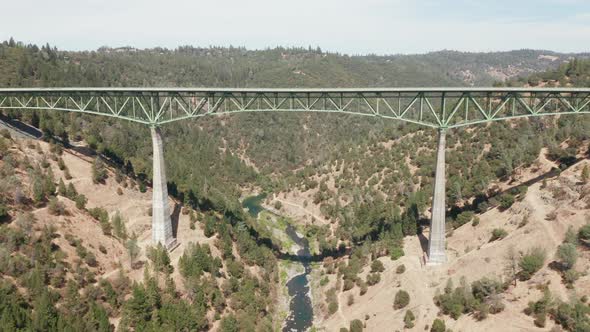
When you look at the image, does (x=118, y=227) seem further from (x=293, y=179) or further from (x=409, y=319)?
(x=293, y=179)

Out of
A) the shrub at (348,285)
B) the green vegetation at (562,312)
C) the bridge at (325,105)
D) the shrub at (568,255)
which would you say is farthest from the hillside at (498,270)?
the bridge at (325,105)

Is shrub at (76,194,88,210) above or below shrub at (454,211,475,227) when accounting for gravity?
above

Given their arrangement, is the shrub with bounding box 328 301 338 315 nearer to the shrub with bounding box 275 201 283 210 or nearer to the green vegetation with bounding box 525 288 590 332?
the green vegetation with bounding box 525 288 590 332

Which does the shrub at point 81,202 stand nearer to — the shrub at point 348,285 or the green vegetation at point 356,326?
the shrub at point 348,285

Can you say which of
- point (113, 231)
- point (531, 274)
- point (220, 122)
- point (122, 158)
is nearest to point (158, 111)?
point (113, 231)

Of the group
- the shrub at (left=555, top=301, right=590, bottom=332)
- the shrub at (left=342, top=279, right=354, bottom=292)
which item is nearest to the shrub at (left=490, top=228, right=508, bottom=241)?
the shrub at (left=555, top=301, right=590, bottom=332)

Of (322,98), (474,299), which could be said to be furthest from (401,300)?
(322,98)

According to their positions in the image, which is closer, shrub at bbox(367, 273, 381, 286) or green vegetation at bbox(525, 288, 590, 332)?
green vegetation at bbox(525, 288, 590, 332)
